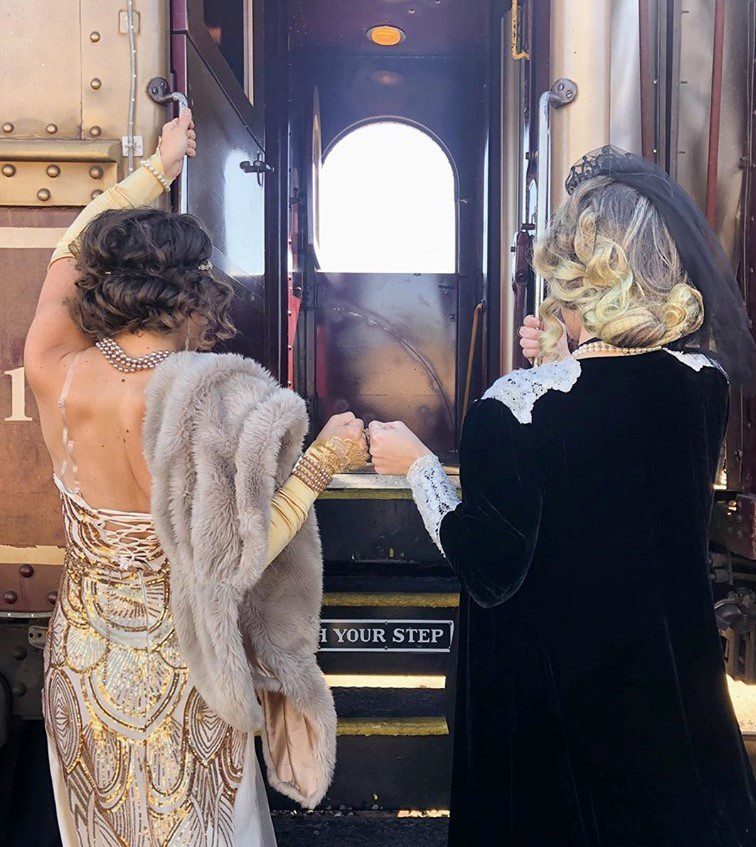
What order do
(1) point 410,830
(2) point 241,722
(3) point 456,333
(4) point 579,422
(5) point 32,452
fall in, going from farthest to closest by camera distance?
(3) point 456,333
(1) point 410,830
(5) point 32,452
(2) point 241,722
(4) point 579,422

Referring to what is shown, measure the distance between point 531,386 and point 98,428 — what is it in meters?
0.64

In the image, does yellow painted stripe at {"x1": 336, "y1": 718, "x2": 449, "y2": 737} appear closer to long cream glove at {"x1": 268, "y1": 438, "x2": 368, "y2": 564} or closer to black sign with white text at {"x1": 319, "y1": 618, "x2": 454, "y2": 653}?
black sign with white text at {"x1": 319, "y1": 618, "x2": 454, "y2": 653}

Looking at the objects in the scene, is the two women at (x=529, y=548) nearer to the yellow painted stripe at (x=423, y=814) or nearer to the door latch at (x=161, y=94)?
the door latch at (x=161, y=94)

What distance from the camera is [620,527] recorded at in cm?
104

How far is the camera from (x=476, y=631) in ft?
3.89

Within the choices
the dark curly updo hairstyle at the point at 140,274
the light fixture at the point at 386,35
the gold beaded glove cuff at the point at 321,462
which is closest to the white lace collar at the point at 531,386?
the gold beaded glove cuff at the point at 321,462

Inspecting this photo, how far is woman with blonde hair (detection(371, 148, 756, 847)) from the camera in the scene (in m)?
1.04

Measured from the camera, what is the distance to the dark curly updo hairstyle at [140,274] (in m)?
1.15

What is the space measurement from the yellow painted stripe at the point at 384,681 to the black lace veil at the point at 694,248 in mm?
1200

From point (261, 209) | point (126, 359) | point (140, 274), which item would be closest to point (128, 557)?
point (126, 359)

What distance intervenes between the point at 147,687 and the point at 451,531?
0.52 m

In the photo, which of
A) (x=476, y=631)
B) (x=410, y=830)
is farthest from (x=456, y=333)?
(x=476, y=631)

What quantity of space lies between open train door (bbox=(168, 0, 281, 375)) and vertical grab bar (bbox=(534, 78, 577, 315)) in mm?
858

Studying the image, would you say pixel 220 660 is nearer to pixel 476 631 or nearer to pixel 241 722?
pixel 241 722
